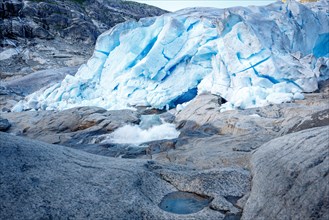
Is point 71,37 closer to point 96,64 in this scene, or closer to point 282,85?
point 96,64

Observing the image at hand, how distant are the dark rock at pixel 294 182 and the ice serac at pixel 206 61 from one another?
555cm

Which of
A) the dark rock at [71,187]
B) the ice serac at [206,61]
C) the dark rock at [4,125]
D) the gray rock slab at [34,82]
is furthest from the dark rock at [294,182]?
the gray rock slab at [34,82]

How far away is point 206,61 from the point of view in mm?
12125

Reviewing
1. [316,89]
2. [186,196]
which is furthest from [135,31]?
[186,196]

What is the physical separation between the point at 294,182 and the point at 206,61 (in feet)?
31.2

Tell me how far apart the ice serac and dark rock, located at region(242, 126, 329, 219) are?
5.55 meters

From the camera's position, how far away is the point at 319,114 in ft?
18.6

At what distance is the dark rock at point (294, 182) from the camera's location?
8.80 ft

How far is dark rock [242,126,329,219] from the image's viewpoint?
2684 mm

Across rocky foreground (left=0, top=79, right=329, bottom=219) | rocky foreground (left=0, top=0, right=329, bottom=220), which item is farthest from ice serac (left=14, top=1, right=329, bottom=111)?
rocky foreground (left=0, top=79, right=329, bottom=219)

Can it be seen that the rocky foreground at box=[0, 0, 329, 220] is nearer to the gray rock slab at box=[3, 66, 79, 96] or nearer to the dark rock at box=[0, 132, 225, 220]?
the dark rock at box=[0, 132, 225, 220]

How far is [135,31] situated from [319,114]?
1013 cm

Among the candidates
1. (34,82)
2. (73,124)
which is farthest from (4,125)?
(34,82)

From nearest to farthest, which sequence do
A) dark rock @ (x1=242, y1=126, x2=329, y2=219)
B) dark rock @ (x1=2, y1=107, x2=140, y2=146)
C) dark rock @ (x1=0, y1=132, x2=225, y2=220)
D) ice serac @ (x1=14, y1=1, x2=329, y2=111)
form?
dark rock @ (x1=242, y1=126, x2=329, y2=219), dark rock @ (x1=0, y1=132, x2=225, y2=220), dark rock @ (x1=2, y1=107, x2=140, y2=146), ice serac @ (x1=14, y1=1, x2=329, y2=111)
